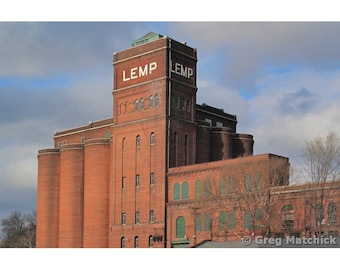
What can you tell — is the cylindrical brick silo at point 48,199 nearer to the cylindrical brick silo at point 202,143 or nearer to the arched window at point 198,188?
the cylindrical brick silo at point 202,143

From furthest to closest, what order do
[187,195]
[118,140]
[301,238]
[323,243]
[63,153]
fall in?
[63,153], [118,140], [187,195], [301,238], [323,243]

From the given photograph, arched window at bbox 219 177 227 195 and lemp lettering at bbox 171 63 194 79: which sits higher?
lemp lettering at bbox 171 63 194 79

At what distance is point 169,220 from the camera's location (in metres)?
70.8

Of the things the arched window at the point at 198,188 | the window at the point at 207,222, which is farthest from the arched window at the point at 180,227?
the arched window at the point at 198,188

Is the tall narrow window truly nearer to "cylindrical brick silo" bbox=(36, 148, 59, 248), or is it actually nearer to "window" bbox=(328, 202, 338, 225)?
"window" bbox=(328, 202, 338, 225)

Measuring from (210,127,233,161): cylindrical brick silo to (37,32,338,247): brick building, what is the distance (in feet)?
0.39

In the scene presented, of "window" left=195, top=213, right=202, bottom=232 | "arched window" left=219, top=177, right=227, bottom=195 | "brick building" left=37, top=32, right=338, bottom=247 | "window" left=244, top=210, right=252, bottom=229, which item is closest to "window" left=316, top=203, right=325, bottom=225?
"brick building" left=37, top=32, right=338, bottom=247

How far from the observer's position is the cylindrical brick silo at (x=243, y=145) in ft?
282

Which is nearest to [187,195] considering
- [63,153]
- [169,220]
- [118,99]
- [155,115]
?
[169,220]

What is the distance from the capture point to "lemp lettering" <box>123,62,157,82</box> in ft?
243

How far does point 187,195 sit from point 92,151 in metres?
15.1

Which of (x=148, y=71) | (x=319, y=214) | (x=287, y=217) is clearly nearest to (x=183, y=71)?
(x=148, y=71)

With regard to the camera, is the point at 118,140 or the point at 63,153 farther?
the point at 63,153

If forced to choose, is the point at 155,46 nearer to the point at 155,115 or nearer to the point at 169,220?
the point at 155,115
